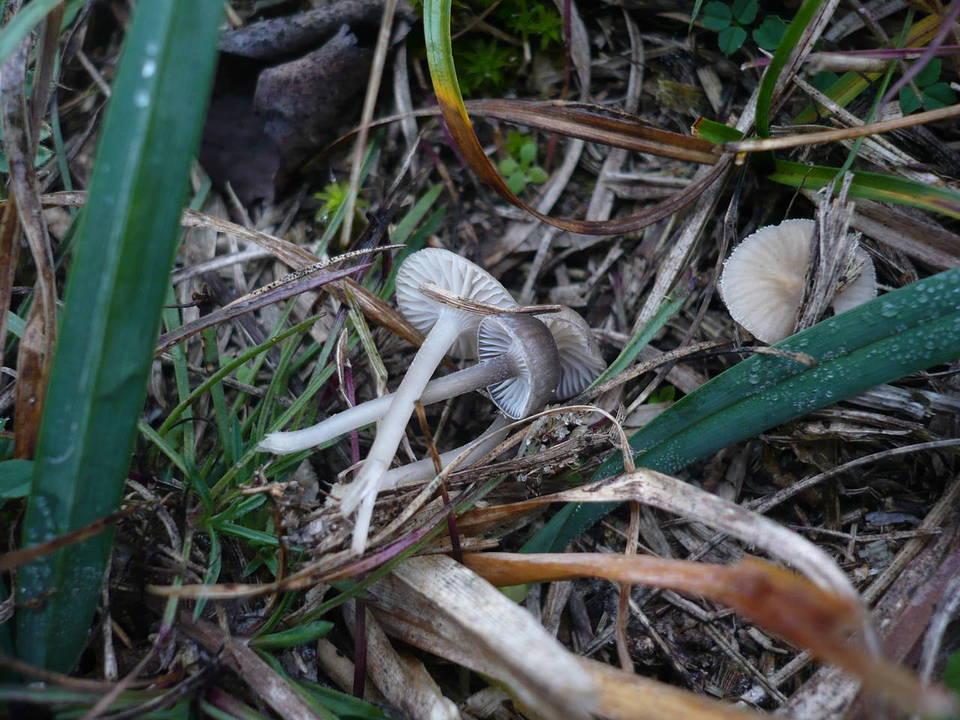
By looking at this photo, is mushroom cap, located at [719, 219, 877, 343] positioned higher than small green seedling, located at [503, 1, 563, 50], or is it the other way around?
small green seedling, located at [503, 1, 563, 50]

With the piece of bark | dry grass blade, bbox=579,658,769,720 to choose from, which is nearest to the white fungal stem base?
dry grass blade, bbox=579,658,769,720

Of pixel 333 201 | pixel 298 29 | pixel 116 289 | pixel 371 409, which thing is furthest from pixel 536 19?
pixel 116 289

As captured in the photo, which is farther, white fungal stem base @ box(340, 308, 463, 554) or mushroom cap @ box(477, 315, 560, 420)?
mushroom cap @ box(477, 315, 560, 420)

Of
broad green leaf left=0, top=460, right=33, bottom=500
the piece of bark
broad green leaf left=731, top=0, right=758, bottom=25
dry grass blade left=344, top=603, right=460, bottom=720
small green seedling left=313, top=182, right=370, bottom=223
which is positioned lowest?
dry grass blade left=344, top=603, right=460, bottom=720

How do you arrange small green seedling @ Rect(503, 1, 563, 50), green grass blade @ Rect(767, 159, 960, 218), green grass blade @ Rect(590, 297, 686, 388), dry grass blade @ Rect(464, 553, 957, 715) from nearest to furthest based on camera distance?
dry grass blade @ Rect(464, 553, 957, 715)
green grass blade @ Rect(767, 159, 960, 218)
green grass blade @ Rect(590, 297, 686, 388)
small green seedling @ Rect(503, 1, 563, 50)

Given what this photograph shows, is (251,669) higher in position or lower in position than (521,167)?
lower

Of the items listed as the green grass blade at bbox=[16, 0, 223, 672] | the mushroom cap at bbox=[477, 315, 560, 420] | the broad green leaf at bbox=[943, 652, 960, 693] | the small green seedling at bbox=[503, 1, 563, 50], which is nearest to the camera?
the green grass blade at bbox=[16, 0, 223, 672]

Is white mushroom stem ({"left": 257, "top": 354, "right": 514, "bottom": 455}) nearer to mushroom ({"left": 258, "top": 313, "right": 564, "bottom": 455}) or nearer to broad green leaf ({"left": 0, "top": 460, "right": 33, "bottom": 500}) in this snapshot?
mushroom ({"left": 258, "top": 313, "right": 564, "bottom": 455})

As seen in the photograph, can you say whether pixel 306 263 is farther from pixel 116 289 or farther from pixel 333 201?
pixel 116 289
